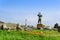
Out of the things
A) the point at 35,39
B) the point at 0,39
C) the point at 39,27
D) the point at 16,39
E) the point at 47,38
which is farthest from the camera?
the point at 39,27

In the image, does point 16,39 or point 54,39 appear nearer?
point 16,39

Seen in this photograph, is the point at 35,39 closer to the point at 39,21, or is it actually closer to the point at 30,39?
the point at 30,39

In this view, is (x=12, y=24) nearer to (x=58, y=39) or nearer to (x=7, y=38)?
(x=58, y=39)

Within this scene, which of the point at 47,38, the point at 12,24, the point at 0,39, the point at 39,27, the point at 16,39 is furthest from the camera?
the point at 39,27

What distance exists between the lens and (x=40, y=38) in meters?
20.5

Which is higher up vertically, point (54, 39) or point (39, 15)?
point (39, 15)

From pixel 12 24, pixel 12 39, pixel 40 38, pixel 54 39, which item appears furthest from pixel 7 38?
pixel 12 24

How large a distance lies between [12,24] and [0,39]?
79.8ft

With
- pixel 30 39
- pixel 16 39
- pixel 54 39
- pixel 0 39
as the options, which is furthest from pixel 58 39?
pixel 0 39

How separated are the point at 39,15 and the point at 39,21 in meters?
1.42

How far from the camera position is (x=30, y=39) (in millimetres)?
18812

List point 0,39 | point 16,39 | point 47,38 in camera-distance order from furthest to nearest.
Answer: point 47,38 → point 16,39 → point 0,39

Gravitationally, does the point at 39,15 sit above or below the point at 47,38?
above

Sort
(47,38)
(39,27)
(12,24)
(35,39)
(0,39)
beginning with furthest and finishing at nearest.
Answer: (39,27) → (12,24) → (47,38) → (35,39) → (0,39)
